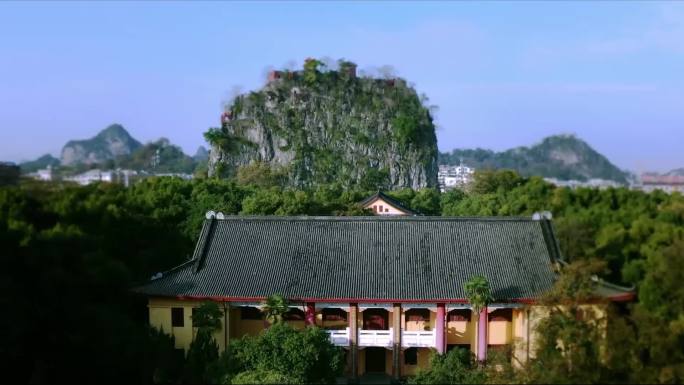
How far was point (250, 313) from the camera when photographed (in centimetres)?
2320

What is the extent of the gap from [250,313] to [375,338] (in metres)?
4.61

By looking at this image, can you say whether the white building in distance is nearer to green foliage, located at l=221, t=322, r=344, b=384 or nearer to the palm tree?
the palm tree

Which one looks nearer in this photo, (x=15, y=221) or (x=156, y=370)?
(x=15, y=221)

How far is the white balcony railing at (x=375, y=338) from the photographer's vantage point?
22406 millimetres

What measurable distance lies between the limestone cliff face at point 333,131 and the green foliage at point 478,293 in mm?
71919

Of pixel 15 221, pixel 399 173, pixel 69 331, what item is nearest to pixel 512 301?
pixel 69 331

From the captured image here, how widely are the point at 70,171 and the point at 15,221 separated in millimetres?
2377

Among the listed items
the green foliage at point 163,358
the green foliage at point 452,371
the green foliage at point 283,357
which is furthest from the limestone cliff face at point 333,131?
the green foliage at point 283,357

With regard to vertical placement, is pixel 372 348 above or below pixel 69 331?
below

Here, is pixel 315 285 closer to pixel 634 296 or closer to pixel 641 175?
pixel 634 296

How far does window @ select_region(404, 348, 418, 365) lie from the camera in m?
23.5

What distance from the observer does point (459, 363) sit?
20203 mm

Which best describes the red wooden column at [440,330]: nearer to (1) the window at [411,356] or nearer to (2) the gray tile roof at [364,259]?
(2) the gray tile roof at [364,259]

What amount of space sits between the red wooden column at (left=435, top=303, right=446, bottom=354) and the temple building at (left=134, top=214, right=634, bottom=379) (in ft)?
0.12
